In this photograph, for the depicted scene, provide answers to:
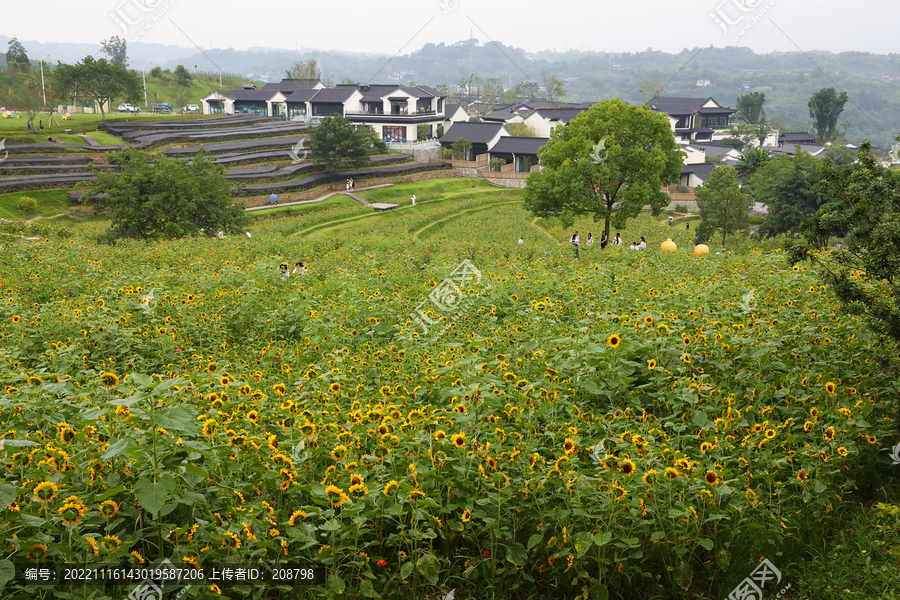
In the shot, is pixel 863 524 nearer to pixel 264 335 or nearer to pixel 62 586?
pixel 62 586

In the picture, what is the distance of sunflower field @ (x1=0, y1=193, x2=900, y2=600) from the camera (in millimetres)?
3590

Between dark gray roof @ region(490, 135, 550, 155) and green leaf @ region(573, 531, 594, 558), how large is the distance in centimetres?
5393

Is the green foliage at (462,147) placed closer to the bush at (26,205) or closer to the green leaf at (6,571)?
the bush at (26,205)

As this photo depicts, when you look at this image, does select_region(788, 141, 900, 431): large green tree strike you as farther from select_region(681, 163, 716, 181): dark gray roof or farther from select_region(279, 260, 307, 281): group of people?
select_region(681, 163, 716, 181): dark gray roof

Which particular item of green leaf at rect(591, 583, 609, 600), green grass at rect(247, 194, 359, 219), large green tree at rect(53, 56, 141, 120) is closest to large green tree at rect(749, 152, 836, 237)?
green grass at rect(247, 194, 359, 219)

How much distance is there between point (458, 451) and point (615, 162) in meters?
22.6

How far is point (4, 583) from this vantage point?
3.00 metres

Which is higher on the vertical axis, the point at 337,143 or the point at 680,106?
the point at 680,106

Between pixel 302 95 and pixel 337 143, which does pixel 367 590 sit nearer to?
pixel 337 143

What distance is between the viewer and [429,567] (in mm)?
3693

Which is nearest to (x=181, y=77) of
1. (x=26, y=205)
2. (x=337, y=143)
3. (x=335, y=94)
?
(x=335, y=94)

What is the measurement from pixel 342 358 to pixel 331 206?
33.6 meters

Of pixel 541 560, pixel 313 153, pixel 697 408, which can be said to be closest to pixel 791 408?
pixel 697 408

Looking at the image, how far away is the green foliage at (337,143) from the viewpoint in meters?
44.6
